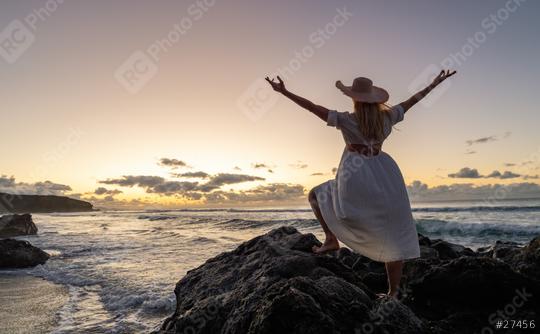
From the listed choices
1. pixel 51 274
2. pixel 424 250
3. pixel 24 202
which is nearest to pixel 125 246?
pixel 51 274

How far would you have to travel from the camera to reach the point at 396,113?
14.6 feet

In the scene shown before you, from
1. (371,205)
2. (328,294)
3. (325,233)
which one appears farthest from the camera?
(325,233)

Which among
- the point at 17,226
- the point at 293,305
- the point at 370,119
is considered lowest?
the point at 17,226

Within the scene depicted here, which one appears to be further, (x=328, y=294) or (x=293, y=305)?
(x=328, y=294)

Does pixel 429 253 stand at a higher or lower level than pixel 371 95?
lower

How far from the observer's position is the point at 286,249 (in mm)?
5121

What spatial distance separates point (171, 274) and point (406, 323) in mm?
8916

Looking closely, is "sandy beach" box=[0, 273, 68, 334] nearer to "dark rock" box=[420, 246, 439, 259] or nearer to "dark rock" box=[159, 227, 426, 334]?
"dark rock" box=[159, 227, 426, 334]

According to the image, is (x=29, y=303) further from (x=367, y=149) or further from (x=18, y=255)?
(x=367, y=149)

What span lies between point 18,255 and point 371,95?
556 inches

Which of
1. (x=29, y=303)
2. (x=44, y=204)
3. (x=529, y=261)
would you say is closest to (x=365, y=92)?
(x=529, y=261)

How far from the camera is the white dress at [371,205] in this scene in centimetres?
415

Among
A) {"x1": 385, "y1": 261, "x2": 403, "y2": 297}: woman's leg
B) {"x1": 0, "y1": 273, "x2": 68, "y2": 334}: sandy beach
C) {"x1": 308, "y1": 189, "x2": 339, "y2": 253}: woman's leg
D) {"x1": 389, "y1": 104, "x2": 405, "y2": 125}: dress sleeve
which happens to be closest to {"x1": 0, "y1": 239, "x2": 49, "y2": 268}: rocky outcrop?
{"x1": 0, "y1": 273, "x2": 68, "y2": 334}: sandy beach

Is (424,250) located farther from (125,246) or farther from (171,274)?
(125,246)
